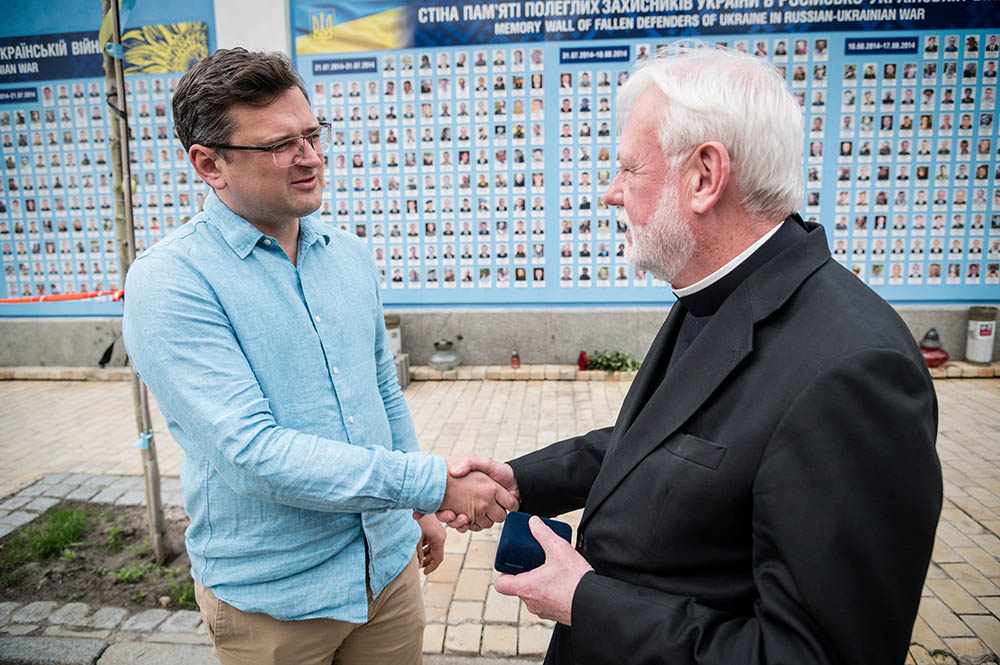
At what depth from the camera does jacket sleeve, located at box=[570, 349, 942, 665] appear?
1.11 m

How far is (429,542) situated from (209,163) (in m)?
1.46

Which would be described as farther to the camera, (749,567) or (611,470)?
(611,470)

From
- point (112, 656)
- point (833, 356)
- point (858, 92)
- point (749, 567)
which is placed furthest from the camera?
point (858, 92)

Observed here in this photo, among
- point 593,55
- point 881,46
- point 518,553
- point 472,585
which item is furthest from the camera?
point 593,55

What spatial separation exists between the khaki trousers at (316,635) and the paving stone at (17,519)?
3256 mm

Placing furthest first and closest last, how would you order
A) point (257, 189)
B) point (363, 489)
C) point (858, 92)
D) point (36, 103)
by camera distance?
1. point (36, 103)
2. point (858, 92)
3. point (257, 189)
4. point (363, 489)

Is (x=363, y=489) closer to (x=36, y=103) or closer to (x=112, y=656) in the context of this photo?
(x=112, y=656)

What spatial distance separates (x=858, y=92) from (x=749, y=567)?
6.91m

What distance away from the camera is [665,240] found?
153 cm

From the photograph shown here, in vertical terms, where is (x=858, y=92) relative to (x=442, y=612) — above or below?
above

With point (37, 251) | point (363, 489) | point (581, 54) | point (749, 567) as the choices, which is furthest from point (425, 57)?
point (749, 567)

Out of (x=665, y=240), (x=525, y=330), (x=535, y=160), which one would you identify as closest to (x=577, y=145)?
(x=535, y=160)

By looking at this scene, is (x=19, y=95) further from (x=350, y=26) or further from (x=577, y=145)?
(x=577, y=145)

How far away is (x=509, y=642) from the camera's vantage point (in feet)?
10.1
